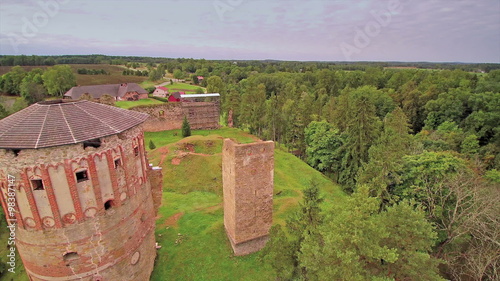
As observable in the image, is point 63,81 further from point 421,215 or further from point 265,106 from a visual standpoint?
point 421,215

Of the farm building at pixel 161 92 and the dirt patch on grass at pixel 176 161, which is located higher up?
the farm building at pixel 161 92

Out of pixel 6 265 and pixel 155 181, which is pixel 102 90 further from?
pixel 155 181

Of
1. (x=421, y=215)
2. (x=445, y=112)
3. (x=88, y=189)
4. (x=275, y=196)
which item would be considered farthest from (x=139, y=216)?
(x=445, y=112)

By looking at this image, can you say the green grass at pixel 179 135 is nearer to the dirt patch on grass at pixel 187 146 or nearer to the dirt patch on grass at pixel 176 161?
the dirt patch on grass at pixel 187 146

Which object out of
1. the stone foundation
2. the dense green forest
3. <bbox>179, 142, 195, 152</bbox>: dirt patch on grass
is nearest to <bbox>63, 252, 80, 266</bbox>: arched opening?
the dense green forest

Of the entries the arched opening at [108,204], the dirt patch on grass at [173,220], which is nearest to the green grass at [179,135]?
the dirt patch on grass at [173,220]

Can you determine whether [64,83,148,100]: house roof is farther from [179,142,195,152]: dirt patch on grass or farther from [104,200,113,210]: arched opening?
[104,200,113,210]: arched opening
